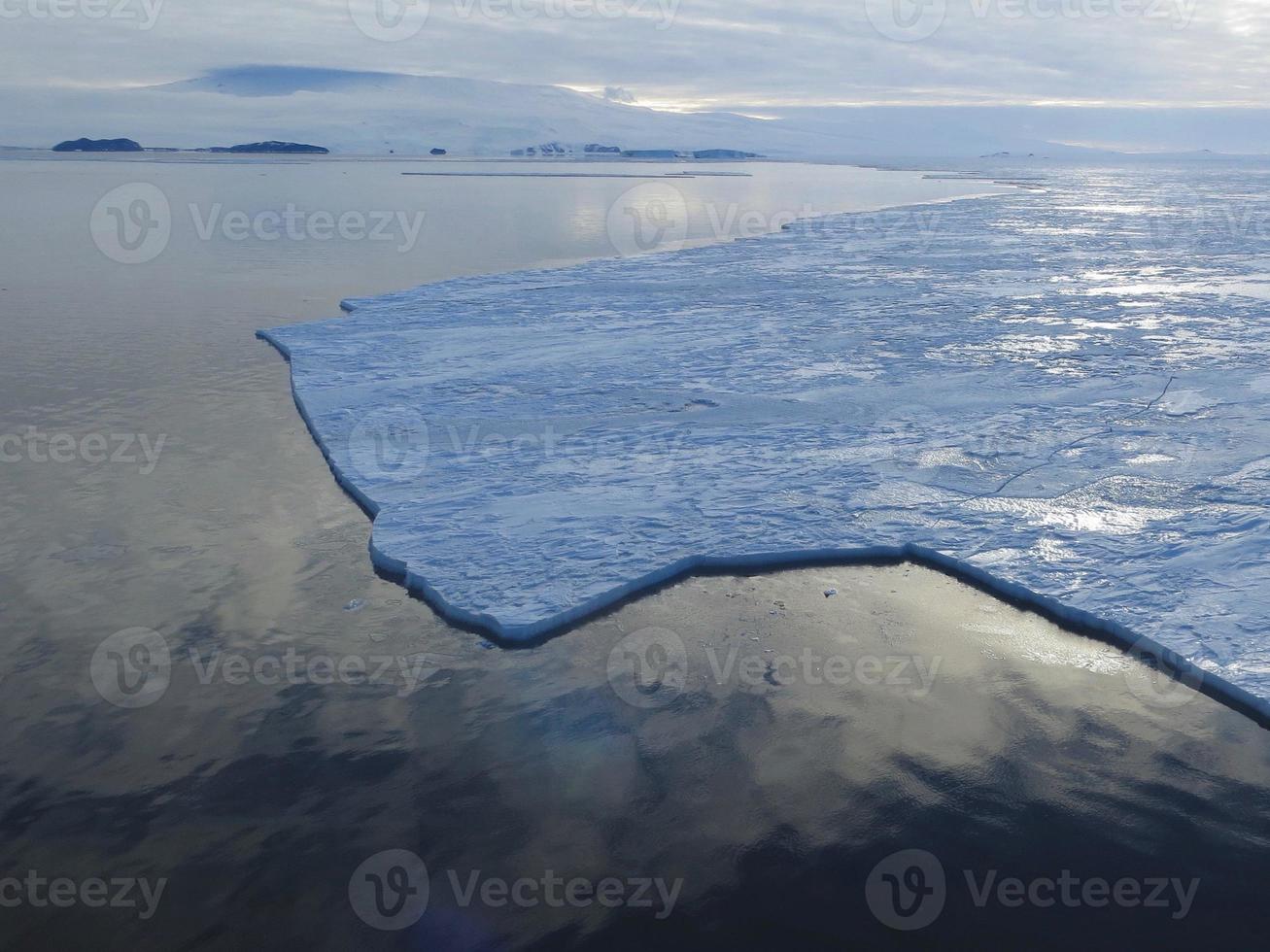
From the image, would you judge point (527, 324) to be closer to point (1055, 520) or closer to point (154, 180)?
point (1055, 520)

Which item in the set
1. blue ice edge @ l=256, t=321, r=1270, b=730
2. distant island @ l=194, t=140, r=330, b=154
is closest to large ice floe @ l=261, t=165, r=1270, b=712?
blue ice edge @ l=256, t=321, r=1270, b=730

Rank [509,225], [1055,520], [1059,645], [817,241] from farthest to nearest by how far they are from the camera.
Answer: [509,225] → [817,241] → [1055,520] → [1059,645]

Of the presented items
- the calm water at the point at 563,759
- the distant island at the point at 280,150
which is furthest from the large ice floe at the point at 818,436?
the distant island at the point at 280,150

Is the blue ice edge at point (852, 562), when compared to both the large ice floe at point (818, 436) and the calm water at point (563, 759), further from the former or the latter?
the calm water at point (563, 759)

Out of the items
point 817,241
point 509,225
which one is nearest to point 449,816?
point 817,241

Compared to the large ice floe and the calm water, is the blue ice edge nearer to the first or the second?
the large ice floe
